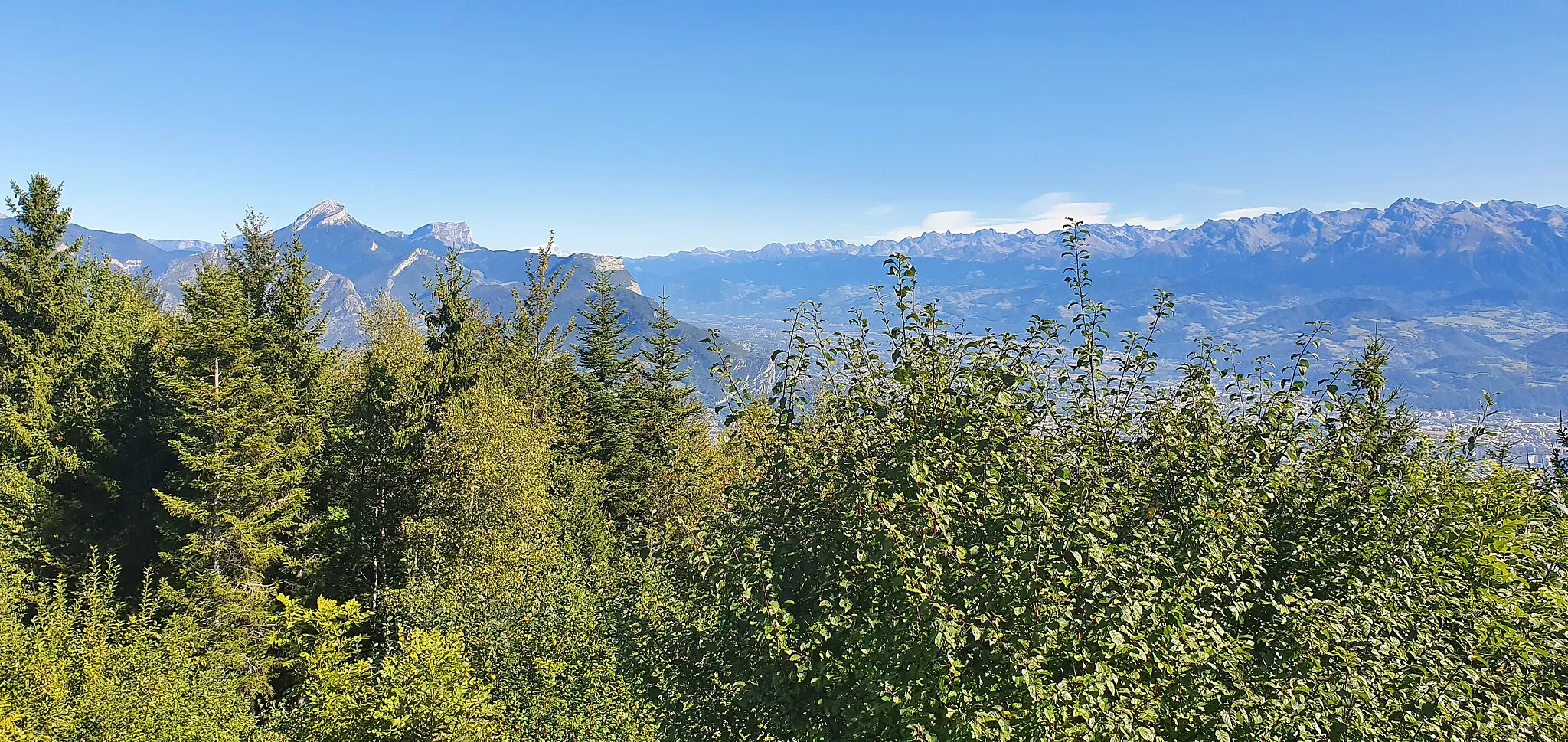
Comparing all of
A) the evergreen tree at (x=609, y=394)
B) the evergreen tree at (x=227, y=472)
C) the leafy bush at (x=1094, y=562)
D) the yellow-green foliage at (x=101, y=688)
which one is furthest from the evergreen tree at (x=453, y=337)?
the leafy bush at (x=1094, y=562)

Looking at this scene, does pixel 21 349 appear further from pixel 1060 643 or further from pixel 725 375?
pixel 1060 643

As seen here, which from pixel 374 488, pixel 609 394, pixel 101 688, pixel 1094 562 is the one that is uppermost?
pixel 1094 562

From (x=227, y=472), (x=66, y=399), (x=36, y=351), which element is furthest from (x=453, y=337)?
(x=36, y=351)

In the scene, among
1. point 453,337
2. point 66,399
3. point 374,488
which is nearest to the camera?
point 374,488

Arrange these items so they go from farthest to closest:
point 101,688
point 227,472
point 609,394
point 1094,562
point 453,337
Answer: point 609,394 < point 453,337 < point 227,472 < point 101,688 < point 1094,562

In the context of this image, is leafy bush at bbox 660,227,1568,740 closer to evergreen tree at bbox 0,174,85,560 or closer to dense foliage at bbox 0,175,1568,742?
dense foliage at bbox 0,175,1568,742

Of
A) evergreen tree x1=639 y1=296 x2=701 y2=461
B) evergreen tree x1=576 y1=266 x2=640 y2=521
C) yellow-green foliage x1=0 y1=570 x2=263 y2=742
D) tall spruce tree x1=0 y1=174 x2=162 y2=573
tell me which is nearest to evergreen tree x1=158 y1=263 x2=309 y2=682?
yellow-green foliage x1=0 y1=570 x2=263 y2=742

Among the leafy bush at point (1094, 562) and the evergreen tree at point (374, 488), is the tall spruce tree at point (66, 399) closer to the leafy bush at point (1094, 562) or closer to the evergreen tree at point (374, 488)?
the evergreen tree at point (374, 488)

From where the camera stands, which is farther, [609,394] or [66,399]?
[609,394]

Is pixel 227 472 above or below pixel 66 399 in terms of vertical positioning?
below

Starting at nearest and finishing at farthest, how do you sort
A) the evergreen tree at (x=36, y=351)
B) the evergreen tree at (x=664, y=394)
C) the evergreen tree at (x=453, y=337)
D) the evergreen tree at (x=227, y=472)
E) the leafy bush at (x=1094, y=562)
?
the leafy bush at (x=1094, y=562)
the evergreen tree at (x=227, y=472)
the evergreen tree at (x=36, y=351)
the evergreen tree at (x=453, y=337)
the evergreen tree at (x=664, y=394)

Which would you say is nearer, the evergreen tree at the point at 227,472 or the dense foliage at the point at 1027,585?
the dense foliage at the point at 1027,585

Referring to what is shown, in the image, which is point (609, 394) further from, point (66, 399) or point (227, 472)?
point (66, 399)

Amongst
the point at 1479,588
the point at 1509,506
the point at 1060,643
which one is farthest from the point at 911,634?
the point at 1509,506
